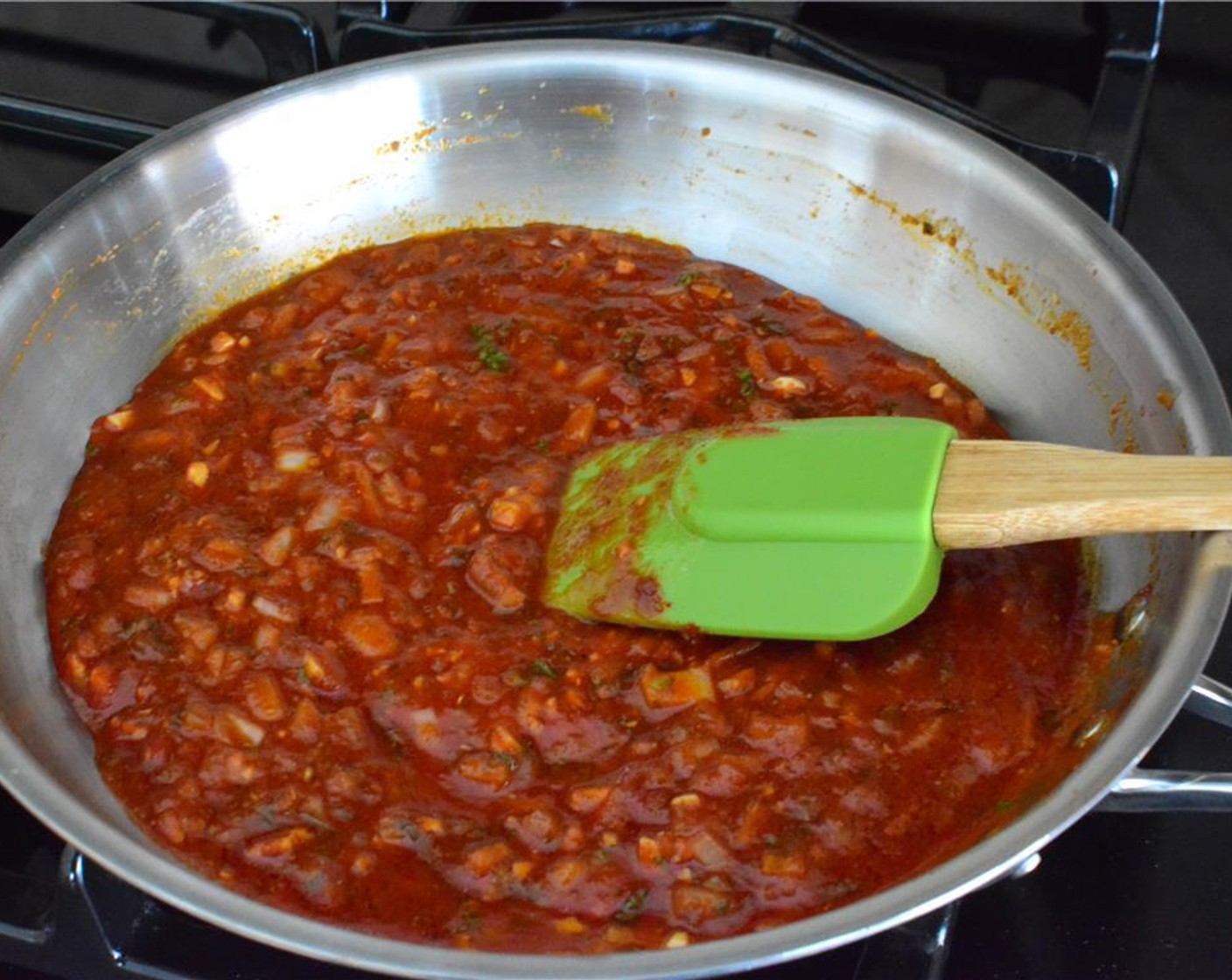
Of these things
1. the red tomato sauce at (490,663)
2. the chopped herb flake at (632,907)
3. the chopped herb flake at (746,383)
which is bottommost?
the chopped herb flake at (632,907)

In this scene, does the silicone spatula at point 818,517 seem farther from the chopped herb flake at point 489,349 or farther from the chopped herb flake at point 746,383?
the chopped herb flake at point 489,349

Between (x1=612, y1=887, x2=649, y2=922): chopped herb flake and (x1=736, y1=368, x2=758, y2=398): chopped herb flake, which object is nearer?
(x1=612, y1=887, x2=649, y2=922): chopped herb flake

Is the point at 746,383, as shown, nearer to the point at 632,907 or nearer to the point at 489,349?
the point at 489,349

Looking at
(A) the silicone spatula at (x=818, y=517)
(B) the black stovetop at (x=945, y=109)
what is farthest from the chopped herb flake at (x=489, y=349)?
(B) the black stovetop at (x=945, y=109)

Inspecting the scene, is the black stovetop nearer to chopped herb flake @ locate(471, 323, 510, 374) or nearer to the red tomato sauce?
the red tomato sauce

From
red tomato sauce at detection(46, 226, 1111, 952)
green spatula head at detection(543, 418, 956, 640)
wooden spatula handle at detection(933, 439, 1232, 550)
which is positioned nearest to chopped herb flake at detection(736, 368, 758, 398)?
red tomato sauce at detection(46, 226, 1111, 952)

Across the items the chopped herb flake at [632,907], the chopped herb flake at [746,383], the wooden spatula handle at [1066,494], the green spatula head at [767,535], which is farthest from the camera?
the chopped herb flake at [746,383]
